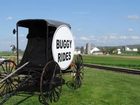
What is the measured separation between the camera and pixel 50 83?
13273 mm

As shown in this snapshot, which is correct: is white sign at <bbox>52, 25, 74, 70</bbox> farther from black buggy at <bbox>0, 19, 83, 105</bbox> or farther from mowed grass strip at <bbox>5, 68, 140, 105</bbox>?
mowed grass strip at <bbox>5, 68, 140, 105</bbox>

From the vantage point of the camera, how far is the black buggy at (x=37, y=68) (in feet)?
43.1

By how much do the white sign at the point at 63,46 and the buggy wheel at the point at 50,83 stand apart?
0.55 meters

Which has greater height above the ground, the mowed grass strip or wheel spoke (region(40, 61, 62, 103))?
wheel spoke (region(40, 61, 62, 103))

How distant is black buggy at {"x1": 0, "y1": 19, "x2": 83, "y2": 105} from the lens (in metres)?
13.1

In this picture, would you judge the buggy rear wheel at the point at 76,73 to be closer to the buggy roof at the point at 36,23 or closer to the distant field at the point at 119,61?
the buggy roof at the point at 36,23

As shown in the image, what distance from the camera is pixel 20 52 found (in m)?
16.0

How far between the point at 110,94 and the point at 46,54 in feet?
10.9

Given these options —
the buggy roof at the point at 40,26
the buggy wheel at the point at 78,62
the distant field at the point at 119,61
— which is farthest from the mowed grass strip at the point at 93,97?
the distant field at the point at 119,61

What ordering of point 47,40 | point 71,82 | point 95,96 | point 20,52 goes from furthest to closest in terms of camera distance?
1. point 71,82
2. point 20,52
3. point 95,96
4. point 47,40

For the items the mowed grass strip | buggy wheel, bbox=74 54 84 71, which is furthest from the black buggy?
buggy wheel, bbox=74 54 84 71

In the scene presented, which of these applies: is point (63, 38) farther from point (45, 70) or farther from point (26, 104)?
point (26, 104)

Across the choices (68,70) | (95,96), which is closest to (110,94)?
(95,96)

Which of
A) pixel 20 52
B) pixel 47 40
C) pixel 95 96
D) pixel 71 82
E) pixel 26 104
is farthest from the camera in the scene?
pixel 71 82
